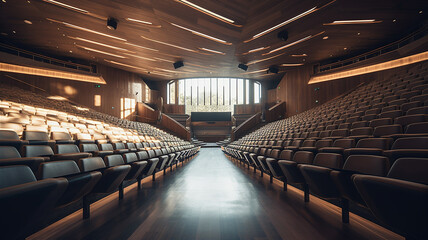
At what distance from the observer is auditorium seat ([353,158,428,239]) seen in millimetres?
413

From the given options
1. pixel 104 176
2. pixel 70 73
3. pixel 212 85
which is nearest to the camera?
pixel 104 176

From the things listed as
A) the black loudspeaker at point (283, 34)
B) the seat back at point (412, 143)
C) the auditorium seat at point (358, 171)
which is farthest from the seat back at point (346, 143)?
the black loudspeaker at point (283, 34)

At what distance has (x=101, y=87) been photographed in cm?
580

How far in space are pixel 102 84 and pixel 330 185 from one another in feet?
21.2

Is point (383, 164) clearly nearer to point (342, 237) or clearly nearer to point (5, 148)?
point (342, 237)

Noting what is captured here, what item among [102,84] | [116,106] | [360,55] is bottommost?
[116,106]

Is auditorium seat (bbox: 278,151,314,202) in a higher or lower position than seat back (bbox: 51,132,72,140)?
lower

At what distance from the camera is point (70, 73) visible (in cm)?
526

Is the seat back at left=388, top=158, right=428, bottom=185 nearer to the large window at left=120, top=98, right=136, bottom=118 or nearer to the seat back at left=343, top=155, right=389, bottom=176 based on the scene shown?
the seat back at left=343, top=155, right=389, bottom=176

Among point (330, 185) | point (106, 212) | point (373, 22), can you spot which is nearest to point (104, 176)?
point (106, 212)

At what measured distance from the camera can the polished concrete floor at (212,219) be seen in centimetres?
73

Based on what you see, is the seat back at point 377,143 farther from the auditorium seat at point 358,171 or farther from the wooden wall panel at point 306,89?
the wooden wall panel at point 306,89

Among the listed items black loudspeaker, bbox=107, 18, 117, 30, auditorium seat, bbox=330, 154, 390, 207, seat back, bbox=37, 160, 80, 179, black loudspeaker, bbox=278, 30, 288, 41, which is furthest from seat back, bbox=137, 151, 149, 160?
black loudspeaker, bbox=278, 30, 288, 41

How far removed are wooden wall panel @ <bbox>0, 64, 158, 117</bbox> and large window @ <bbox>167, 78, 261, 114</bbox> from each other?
6.67 ft
